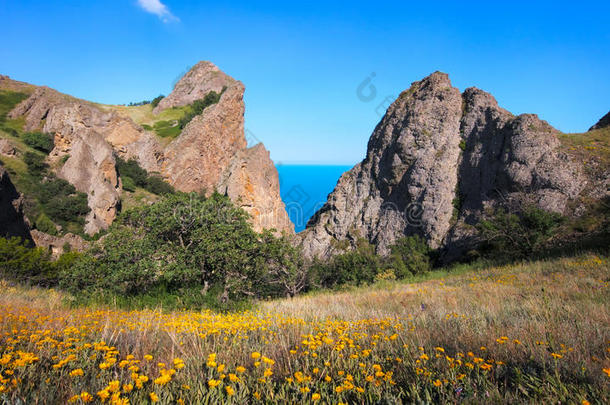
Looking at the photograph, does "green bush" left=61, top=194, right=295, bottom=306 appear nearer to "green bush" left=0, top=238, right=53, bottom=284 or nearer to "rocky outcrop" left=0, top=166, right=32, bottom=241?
"green bush" left=0, top=238, right=53, bottom=284

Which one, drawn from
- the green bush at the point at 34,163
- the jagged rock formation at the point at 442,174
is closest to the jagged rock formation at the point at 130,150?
the green bush at the point at 34,163

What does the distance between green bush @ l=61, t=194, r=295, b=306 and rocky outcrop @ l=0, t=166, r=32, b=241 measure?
55.1ft

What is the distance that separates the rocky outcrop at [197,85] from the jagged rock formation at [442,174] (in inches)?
1792

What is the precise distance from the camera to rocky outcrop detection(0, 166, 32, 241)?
68.8 ft

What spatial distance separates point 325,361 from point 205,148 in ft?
169

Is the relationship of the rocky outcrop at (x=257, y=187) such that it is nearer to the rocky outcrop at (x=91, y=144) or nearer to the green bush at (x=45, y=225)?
the rocky outcrop at (x=91, y=144)

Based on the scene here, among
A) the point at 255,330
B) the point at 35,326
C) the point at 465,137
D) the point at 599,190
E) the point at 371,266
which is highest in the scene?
the point at 465,137

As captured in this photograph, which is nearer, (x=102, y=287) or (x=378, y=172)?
(x=102, y=287)

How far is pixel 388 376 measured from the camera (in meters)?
2.11

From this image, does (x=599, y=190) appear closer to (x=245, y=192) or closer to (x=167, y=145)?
(x=245, y=192)

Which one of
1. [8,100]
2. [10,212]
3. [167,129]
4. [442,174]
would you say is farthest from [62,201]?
[442,174]

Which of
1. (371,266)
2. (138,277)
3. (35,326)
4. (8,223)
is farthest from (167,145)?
(35,326)

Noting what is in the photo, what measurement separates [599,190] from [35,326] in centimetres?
2844

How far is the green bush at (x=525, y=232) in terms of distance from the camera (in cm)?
1571
